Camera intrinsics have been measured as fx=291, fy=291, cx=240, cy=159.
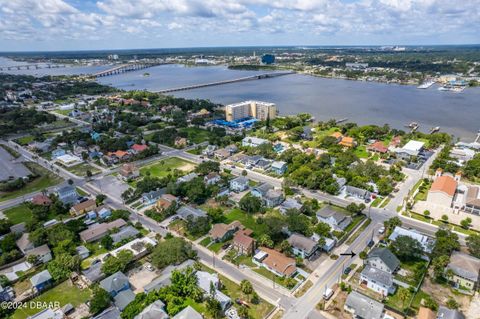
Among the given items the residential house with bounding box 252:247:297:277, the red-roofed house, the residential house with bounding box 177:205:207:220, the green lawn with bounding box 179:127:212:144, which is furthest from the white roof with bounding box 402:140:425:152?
the red-roofed house

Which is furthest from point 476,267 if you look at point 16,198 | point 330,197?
point 16,198

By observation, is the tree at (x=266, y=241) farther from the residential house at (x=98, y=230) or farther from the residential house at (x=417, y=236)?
the residential house at (x=98, y=230)

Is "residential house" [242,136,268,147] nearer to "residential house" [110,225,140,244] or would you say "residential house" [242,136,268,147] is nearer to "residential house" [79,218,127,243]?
"residential house" [79,218,127,243]

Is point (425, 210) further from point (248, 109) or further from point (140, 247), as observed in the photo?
point (248, 109)

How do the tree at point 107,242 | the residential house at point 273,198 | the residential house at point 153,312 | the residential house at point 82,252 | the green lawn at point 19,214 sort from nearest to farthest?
the residential house at point 153,312, the residential house at point 82,252, the tree at point 107,242, the green lawn at point 19,214, the residential house at point 273,198

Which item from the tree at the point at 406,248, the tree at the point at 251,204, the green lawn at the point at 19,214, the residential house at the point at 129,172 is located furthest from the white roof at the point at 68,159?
the tree at the point at 406,248

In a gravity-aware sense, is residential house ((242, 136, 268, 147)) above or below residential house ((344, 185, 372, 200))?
above

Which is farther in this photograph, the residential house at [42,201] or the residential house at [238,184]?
the residential house at [238,184]

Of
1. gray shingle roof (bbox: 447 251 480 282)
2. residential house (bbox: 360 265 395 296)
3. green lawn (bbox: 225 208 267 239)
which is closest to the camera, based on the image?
residential house (bbox: 360 265 395 296)
